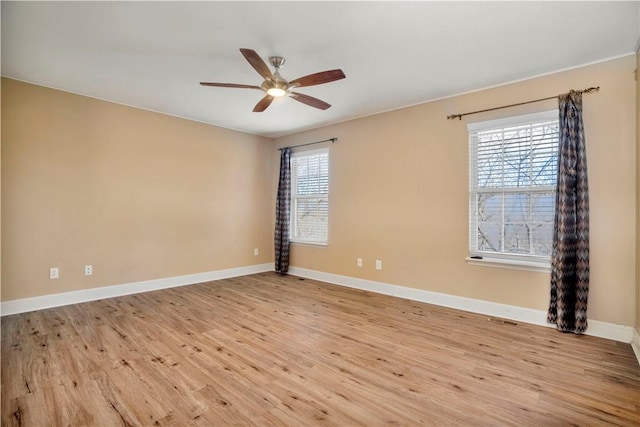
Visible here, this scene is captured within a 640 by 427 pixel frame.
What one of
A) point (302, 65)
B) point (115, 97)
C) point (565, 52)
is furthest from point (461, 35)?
point (115, 97)

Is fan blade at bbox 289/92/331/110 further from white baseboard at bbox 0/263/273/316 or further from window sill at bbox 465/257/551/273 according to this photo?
white baseboard at bbox 0/263/273/316

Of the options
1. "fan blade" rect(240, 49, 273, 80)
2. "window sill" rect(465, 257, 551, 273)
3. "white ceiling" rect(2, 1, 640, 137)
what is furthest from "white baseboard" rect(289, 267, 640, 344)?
"fan blade" rect(240, 49, 273, 80)

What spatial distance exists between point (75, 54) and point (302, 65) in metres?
2.11

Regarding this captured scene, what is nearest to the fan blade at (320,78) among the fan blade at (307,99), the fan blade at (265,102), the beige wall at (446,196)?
the fan blade at (307,99)

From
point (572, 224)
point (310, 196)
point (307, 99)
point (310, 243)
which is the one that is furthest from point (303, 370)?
point (310, 196)

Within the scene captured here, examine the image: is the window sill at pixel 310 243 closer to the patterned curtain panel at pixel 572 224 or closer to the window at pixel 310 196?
the window at pixel 310 196

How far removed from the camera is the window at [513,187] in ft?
10.3

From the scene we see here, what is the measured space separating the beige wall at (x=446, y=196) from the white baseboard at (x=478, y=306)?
66 millimetres

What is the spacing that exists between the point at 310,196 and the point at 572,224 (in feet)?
11.9

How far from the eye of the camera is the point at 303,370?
225cm

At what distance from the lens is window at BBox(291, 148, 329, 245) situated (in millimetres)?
5188

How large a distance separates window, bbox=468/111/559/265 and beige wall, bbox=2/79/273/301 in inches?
150

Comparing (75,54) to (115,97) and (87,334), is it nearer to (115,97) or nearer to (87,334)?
(115,97)

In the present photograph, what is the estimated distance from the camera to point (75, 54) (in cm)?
280
